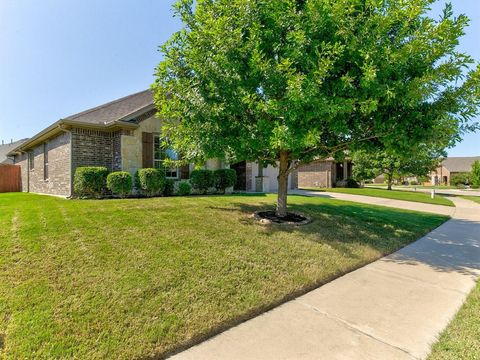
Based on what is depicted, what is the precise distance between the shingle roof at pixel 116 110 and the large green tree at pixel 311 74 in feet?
19.5

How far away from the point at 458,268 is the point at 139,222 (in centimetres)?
693

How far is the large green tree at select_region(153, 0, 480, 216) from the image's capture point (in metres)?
5.25

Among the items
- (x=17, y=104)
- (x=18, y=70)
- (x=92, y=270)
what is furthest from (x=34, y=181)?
(x=92, y=270)

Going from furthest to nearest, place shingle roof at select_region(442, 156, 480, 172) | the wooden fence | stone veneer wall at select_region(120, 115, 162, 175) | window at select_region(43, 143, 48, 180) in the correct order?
shingle roof at select_region(442, 156, 480, 172)
the wooden fence
window at select_region(43, 143, 48, 180)
stone veneer wall at select_region(120, 115, 162, 175)

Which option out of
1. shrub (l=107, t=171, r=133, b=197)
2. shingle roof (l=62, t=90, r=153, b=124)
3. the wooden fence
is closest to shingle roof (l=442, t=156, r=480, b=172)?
shingle roof (l=62, t=90, r=153, b=124)

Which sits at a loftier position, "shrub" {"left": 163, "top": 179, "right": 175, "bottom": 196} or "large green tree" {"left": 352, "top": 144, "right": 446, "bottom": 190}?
"large green tree" {"left": 352, "top": 144, "right": 446, "bottom": 190}

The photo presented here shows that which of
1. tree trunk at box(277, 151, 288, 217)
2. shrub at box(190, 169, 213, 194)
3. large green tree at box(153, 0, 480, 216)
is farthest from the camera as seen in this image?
shrub at box(190, 169, 213, 194)

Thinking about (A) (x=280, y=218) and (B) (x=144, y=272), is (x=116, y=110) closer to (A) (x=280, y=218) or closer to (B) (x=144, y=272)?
(A) (x=280, y=218)

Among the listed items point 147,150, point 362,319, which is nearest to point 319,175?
point 147,150

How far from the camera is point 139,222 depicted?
616 centimetres

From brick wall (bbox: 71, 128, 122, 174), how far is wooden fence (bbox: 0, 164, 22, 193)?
1263 centimetres

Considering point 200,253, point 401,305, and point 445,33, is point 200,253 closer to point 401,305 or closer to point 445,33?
point 401,305

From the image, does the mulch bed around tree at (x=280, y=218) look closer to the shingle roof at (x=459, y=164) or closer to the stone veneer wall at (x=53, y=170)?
the stone veneer wall at (x=53, y=170)

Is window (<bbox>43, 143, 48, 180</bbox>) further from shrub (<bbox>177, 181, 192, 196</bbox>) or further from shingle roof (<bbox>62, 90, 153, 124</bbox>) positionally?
shrub (<bbox>177, 181, 192, 196</bbox>)
